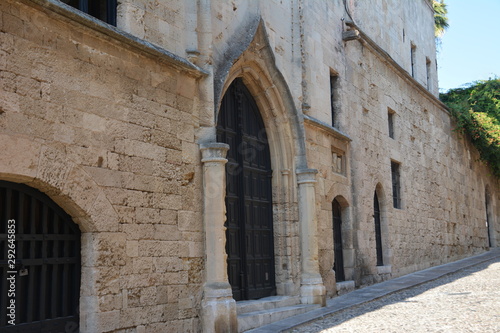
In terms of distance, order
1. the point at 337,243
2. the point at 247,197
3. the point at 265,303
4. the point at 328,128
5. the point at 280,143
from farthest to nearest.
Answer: the point at 337,243 → the point at 328,128 → the point at 280,143 → the point at 247,197 → the point at 265,303

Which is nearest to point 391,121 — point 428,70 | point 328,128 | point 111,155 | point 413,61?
point 413,61

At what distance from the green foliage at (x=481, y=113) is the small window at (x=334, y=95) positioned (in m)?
8.85

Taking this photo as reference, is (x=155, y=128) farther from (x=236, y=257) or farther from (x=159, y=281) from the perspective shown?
(x=236, y=257)

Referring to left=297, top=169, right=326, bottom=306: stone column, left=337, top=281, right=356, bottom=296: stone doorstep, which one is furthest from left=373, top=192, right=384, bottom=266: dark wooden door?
left=297, top=169, right=326, bottom=306: stone column

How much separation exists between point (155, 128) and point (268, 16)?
3.43m

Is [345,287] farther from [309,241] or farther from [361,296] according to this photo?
[309,241]

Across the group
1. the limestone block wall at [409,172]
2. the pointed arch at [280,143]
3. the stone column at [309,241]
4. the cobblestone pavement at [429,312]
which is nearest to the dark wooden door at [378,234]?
the limestone block wall at [409,172]

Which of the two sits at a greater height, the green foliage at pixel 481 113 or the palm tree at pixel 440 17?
the palm tree at pixel 440 17

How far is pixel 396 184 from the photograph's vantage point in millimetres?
13875

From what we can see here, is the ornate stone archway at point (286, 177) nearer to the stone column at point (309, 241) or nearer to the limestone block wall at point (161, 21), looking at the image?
the stone column at point (309, 241)

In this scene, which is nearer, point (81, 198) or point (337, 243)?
point (81, 198)

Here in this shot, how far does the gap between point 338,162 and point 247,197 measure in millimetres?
2971

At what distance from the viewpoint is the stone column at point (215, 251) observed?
644 centimetres

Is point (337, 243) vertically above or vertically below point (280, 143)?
below
